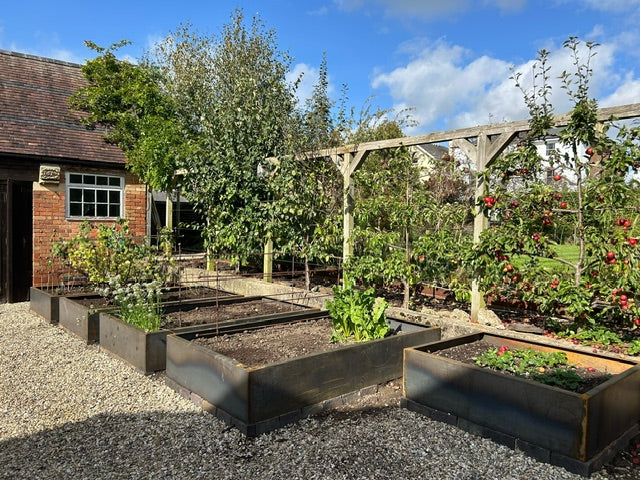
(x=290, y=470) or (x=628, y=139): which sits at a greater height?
(x=628, y=139)

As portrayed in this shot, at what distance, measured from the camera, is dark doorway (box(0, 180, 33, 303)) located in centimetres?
917

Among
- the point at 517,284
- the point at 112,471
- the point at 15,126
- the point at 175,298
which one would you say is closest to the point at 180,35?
the point at 15,126

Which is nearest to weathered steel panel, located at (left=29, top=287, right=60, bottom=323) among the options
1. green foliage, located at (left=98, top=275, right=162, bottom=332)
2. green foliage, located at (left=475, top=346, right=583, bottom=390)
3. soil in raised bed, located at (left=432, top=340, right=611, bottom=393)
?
green foliage, located at (left=98, top=275, right=162, bottom=332)

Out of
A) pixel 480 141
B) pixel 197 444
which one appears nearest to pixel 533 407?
pixel 197 444

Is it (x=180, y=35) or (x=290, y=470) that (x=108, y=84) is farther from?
(x=290, y=470)

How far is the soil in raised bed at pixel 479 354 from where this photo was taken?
3827mm

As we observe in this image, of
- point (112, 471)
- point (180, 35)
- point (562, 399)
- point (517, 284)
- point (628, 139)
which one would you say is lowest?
point (112, 471)

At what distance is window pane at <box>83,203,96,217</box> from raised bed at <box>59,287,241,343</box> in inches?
130

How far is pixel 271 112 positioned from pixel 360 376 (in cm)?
550

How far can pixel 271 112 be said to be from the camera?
862 centimetres

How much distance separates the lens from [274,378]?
3832 mm

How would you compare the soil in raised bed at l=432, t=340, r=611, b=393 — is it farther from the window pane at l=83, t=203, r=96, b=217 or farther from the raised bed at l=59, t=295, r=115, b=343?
the window pane at l=83, t=203, r=96, b=217

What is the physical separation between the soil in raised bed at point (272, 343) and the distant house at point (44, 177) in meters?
5.22

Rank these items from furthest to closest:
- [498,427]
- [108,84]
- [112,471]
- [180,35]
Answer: [180,35] < [108,84] < [498,427] < [112,471]
